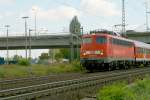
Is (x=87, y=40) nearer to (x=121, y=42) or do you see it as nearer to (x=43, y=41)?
(x=121, y=42)

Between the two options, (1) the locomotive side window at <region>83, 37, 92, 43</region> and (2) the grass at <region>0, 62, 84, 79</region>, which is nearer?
(2) the grass at <region>0, 62, 84, 79</region>

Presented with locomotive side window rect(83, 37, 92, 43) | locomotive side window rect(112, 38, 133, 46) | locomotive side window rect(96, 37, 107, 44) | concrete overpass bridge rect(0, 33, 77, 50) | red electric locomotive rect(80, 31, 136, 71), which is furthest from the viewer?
concrete overpass bridge rect(0, 33, 77, 50)

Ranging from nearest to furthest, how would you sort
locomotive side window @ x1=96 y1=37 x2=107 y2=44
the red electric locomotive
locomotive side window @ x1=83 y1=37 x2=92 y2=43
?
the red electric locomotive < locomotive side window @ x1=96 y1=37 x2=107 y2=44 < locomotive side window @ x1=83 y1=37 x2=92 y2=43

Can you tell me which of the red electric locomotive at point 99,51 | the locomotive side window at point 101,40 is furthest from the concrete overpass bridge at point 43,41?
the locomotive side window at point 101,40

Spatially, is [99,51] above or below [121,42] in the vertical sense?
below

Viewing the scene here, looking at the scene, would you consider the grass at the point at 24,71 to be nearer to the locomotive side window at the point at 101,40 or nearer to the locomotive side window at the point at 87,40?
the locomotive side window at the point at 87,40

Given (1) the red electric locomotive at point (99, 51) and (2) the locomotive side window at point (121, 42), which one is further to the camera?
(2) the locomotive side window at point (121, 42)

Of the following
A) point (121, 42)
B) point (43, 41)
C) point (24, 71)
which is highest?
point (43, 41)

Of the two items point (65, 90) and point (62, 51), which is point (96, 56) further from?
point (62, 51)

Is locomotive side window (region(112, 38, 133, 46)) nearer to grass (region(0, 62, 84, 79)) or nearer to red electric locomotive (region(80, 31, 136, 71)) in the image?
red electric locomotive (region(80, 31, 136, 71))

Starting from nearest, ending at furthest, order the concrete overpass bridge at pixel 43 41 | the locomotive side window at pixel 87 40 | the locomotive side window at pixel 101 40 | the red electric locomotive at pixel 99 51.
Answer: the red electric locomotive at pixel 99 51 < the locomotive side window at pixel 101 40 < the locomotive side window at pixel 87 40 < the concrete overpass bridge at pixel 43 41

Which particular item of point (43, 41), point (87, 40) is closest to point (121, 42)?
point (87, 40)

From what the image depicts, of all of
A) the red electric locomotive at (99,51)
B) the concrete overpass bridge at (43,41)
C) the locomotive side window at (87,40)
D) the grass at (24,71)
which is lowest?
the grass at (24,71)

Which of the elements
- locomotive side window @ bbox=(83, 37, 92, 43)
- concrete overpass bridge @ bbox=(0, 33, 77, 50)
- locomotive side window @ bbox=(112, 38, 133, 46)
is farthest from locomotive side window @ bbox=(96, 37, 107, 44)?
concrete overpass bridge @ bbox=(0, 33, 77, 50)
